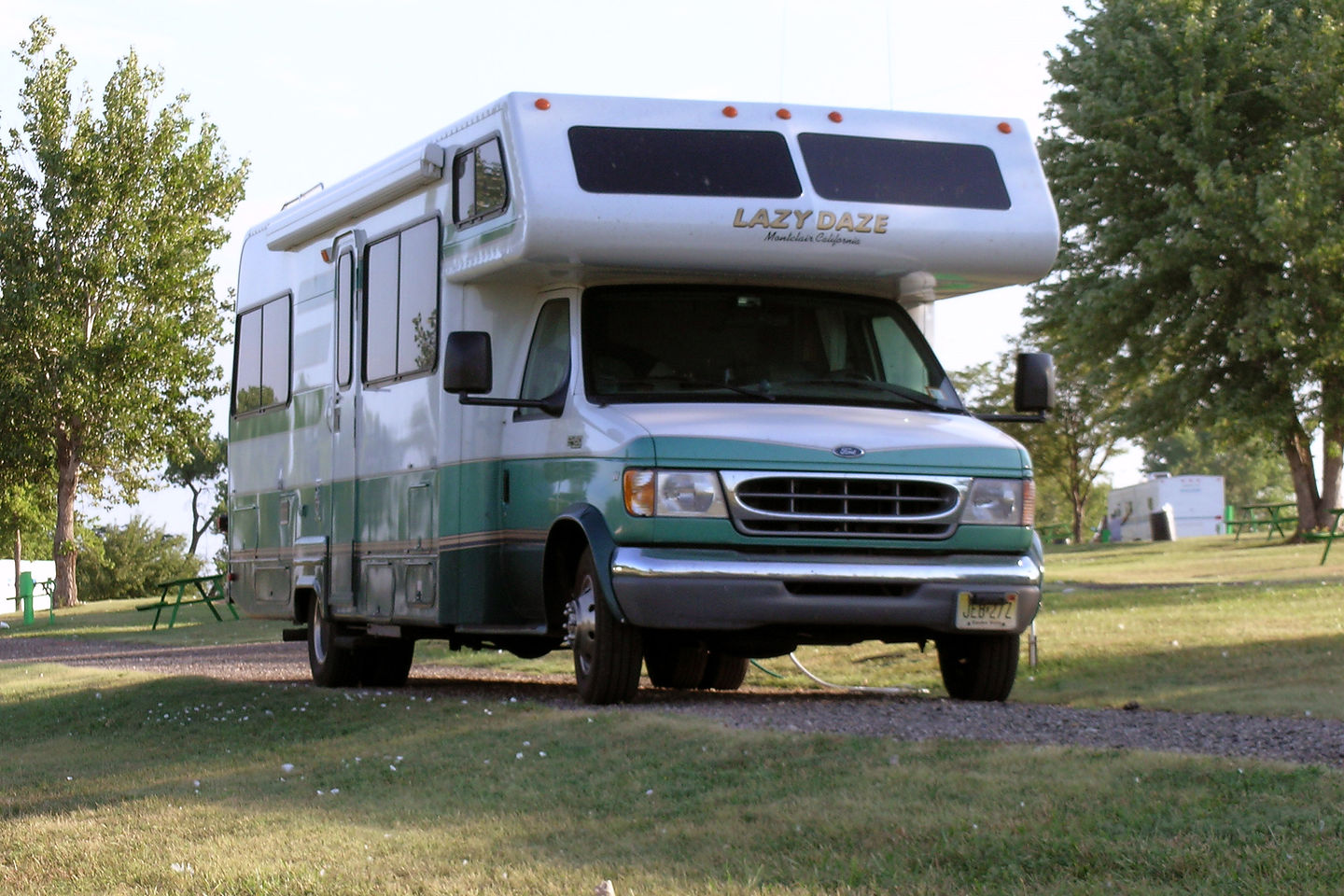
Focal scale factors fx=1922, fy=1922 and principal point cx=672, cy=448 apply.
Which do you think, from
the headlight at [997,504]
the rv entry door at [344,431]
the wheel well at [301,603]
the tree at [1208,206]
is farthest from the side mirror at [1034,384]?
the tree at [1208,206]

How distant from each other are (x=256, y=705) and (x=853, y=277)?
432 centimetres

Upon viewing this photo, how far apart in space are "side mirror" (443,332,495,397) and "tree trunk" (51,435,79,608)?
36426mm

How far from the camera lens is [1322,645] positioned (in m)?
13.9

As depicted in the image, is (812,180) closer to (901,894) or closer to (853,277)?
(853,277)

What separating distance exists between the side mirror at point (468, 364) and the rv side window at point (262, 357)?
4.12 m

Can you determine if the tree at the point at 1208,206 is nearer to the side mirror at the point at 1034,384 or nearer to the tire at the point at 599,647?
the side mirror at the point at 1034,384

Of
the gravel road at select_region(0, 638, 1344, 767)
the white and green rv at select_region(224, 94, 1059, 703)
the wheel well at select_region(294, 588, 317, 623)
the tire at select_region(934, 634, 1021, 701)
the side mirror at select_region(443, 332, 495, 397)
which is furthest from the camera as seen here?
the wheel well at select_region(294, 588, 317, 623)

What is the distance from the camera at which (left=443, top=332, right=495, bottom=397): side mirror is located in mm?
9844

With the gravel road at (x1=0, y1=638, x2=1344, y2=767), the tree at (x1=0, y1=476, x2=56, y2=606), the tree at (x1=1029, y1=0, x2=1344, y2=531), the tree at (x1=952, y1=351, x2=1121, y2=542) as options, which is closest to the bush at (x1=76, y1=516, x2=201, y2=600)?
the tree at (x1=0, y1=476, x2=56, y2=606)

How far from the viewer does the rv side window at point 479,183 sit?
10.3 metres

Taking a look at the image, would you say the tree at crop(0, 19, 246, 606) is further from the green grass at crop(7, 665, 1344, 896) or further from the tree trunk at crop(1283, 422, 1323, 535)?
the green grass at crop(7, 665, 1344, 896)

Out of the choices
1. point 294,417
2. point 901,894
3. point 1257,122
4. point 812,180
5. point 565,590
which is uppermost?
point 1257,122

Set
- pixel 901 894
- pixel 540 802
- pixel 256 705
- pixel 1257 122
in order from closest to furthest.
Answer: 1. pixel 901 894
2. pixel 540 802
3. pixel 256 705
4. pixel 1257 122

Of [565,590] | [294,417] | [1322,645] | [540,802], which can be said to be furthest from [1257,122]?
[540,802]
